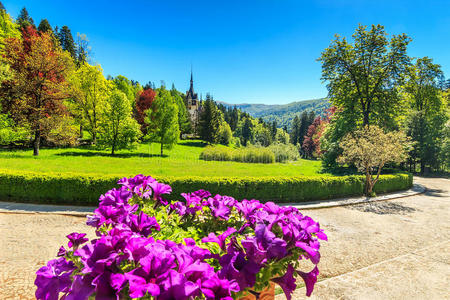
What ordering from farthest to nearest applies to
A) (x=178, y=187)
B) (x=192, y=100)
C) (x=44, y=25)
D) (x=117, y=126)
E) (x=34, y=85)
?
(x=192, y=100), (x=44, y=25), (x=117, y=126), (x=34, y=85), (x=178, y=187)

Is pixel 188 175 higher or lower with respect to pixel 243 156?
lower

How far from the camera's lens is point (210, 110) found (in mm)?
48594

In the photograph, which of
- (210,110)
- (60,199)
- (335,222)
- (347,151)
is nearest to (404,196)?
(347,151)

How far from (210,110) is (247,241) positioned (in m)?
48.5

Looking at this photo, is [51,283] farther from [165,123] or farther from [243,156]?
[165,123]

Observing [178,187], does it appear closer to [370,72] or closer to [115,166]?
[115,166]

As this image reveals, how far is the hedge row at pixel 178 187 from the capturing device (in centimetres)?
837

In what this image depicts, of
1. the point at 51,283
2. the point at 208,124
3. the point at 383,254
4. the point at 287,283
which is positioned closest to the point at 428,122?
the point at 383,254

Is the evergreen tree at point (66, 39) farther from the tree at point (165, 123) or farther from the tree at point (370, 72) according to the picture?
the tree at point (370, 72)

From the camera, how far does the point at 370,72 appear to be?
1873cm

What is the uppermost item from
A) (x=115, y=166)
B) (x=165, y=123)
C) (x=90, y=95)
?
(x=90, y=95)

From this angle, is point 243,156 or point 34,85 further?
point 243,156

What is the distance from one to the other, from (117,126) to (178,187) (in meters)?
16.8

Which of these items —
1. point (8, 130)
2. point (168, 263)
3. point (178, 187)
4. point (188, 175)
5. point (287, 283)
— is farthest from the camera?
point (8, 130)
